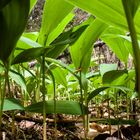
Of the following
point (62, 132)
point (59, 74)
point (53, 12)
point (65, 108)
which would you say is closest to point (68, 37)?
point (53, 12)

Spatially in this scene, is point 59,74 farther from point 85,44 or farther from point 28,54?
point 28,54

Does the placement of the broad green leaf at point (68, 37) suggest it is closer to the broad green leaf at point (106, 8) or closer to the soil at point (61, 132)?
the broad green leaf at point (106, 8)

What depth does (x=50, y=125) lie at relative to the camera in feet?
3.94

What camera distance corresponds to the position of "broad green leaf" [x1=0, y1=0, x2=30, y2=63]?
0.51m

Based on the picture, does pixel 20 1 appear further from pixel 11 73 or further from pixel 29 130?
pixel 29 130

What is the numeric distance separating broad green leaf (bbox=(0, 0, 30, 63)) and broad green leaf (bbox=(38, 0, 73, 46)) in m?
0.18

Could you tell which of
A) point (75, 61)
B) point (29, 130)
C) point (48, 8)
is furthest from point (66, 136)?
point (48, 8)

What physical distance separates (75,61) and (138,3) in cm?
43

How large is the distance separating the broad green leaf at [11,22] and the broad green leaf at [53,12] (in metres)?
0.18

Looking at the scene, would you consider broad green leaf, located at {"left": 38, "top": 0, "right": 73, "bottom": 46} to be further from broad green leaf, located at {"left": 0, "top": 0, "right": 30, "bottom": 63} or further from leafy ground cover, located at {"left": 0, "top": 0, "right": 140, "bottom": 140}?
broad green leaf, located at {"left": 0, "top": 0, "right": 30, "bottom": 63}

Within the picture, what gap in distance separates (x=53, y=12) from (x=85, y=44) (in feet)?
0.48

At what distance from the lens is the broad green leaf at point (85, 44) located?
788mm

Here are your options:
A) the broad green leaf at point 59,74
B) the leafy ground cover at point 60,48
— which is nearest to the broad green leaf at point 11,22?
the leafy ground cover at point 60,48

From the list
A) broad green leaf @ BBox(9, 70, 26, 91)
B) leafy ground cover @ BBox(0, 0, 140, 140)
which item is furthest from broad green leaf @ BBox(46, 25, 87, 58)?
broad green leaf @ BBox(9, 70, 26, 91)
